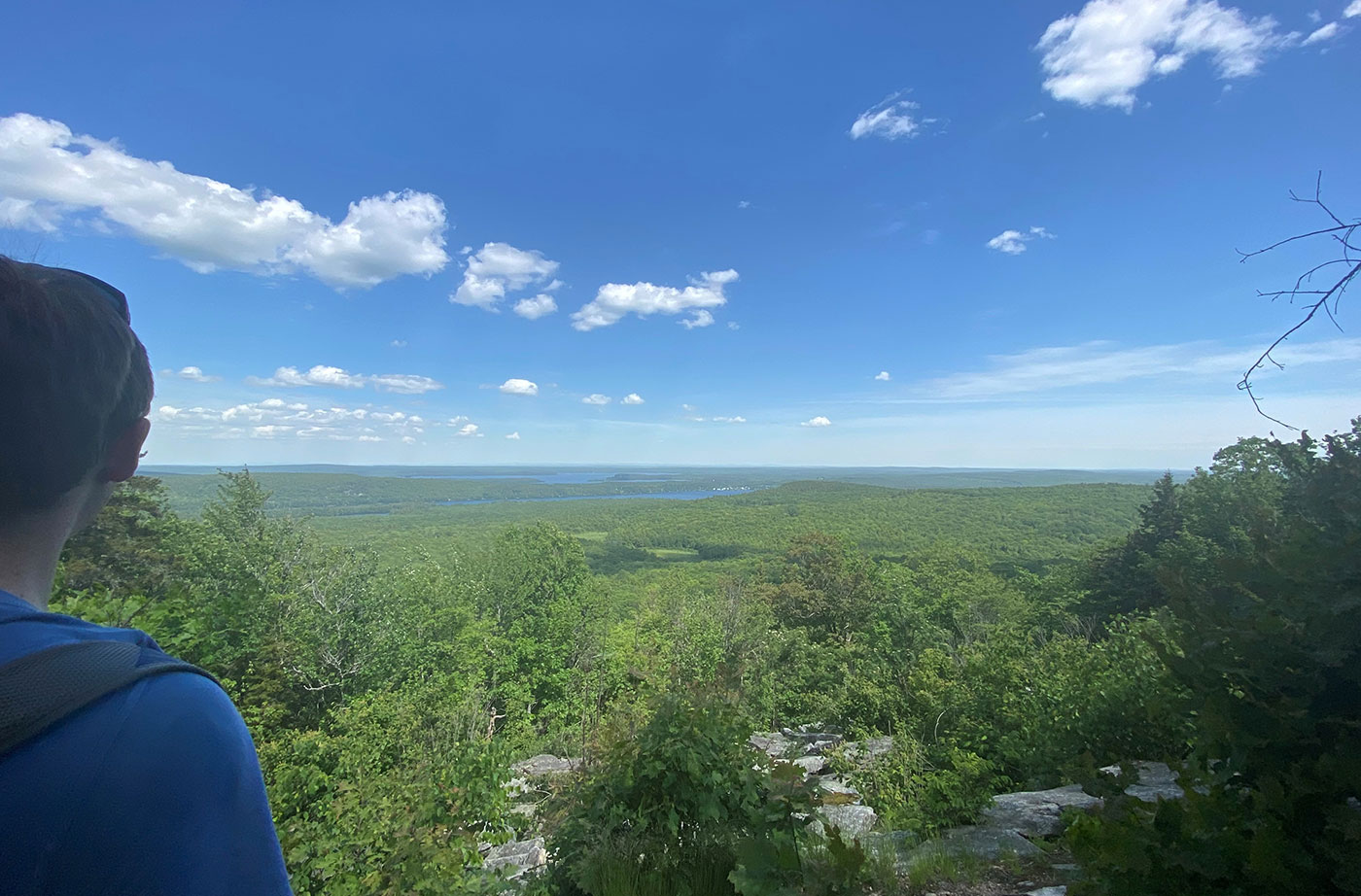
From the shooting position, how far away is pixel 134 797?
64 centimetres

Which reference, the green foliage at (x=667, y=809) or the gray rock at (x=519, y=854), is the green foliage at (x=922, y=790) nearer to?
the green foliage at (x=667, y=809)

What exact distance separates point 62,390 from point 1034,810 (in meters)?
7.05

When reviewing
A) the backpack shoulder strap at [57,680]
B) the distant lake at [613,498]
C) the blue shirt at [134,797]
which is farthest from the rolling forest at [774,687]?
the distant lake at [613,498]

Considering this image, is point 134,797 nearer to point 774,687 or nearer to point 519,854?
point 519,854

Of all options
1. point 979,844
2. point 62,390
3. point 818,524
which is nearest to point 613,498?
point 818,524

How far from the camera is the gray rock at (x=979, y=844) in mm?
4031

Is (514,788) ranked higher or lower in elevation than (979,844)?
lower

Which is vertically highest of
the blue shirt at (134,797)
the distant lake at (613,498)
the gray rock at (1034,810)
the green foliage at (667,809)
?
the blue shirt at (134,797)

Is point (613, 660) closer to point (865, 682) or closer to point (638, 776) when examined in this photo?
point (865, 682)

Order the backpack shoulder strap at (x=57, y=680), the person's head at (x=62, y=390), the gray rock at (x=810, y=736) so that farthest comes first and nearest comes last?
the gray rock at (x=810, y=736)
the person's head at (x=62, y=390)
the backpack shoulder strap at (x=57, y=680)

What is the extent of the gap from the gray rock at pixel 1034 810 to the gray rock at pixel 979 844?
0.63 ft

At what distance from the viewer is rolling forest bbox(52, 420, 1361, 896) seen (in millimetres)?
2066

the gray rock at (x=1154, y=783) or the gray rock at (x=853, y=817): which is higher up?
the gray rock at (x=1154, y=783)

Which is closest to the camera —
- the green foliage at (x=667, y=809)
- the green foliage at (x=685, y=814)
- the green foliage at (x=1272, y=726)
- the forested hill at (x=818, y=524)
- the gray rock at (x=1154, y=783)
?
the green foliage at (x=1272, y=726)
